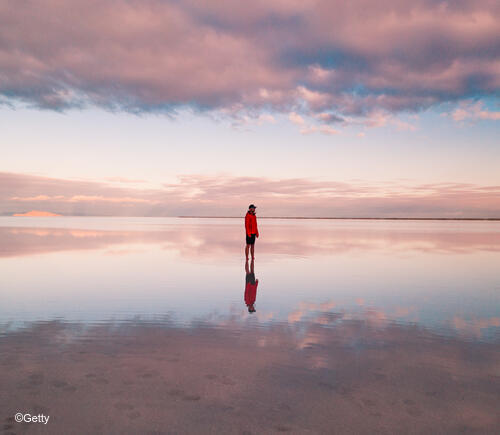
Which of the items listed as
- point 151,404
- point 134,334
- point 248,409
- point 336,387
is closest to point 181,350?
point 134,334

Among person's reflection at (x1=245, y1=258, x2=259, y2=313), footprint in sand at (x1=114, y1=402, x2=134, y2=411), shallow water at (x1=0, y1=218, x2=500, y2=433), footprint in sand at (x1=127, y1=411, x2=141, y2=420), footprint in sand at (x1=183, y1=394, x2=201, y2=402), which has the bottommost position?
person's reflection at (x1=245, y1=258, x2=259, y2=313)

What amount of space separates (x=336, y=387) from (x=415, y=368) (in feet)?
4.41

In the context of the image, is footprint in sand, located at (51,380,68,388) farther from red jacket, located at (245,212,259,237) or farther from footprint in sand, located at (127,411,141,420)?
red jacket, located at (245,212,259,237)

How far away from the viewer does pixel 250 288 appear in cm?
1073

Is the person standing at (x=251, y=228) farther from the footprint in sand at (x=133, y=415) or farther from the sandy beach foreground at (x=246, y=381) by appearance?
the footprint in sand at (x=133, y=415)

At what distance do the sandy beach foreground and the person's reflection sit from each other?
2.01 meters

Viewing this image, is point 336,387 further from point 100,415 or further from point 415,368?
point 100,415

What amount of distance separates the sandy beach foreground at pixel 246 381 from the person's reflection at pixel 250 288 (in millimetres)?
2012

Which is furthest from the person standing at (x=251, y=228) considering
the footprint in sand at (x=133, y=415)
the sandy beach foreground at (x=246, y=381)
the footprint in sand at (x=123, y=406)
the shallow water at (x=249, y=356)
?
the footprint in sand at (x=133, y=415)

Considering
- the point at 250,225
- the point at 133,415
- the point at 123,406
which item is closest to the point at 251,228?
the point at 250,225

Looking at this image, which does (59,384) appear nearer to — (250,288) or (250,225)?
(250,288)

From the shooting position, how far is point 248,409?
3938mm

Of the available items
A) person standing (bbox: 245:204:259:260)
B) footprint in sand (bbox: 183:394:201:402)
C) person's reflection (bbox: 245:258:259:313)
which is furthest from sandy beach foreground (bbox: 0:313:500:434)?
person standing (bbox: 245:204:259:260)

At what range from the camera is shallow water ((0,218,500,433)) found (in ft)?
12.5
